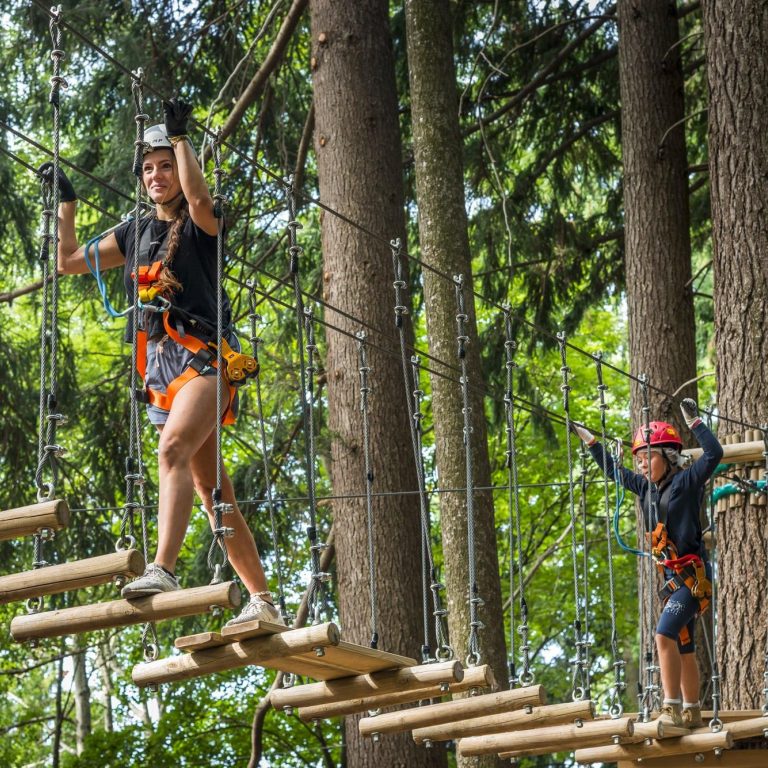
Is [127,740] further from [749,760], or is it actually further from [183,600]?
[183,600]

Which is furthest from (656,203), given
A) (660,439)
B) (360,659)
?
(360,659)

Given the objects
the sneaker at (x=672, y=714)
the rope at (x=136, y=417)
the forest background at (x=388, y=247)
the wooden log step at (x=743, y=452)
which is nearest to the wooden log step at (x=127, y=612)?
the rope at (x=136, y=417)

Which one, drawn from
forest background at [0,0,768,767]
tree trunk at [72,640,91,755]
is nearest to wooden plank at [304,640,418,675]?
forest background at [0,0,768,767]

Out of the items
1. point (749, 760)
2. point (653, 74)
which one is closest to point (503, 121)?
point (653, 74)

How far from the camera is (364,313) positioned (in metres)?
5.91

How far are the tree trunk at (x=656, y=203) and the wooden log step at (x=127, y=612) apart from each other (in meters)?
3.73

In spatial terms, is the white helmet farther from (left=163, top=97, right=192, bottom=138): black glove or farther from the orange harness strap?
the orange harness strap

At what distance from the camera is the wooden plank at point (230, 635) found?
316 centimetres

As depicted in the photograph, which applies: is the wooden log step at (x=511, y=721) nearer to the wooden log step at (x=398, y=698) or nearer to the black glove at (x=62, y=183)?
the wooden log step at (x=398, y=698)

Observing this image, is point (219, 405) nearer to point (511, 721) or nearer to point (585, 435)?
point (511, 721)

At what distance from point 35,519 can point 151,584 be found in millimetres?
297

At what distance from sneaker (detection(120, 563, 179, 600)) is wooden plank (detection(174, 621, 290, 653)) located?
136 millimetres

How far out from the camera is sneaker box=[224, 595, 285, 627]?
3.25 m

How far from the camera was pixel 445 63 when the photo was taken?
6660mm
